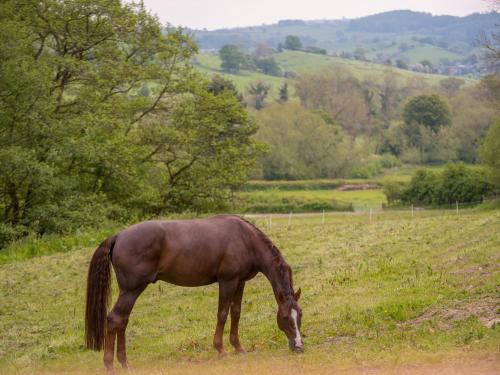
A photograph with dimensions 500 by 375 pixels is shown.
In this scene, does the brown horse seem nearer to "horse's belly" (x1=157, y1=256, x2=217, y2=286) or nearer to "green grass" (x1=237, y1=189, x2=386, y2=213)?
"horse's belly" (x1=157, y1=256, x2=217, y2=286)

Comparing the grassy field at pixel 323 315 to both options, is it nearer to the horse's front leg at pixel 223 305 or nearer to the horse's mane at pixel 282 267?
the horse's front leg at pixel 223 305

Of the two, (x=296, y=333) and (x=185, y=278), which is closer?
(x=296, y=333)

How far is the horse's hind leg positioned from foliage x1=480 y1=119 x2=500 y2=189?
5179cm

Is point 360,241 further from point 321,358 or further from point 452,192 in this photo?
point 452,192

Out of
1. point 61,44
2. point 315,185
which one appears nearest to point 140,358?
point 61,44

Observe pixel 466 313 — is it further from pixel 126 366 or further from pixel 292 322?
pixel 126 366

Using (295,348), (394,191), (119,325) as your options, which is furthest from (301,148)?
(119,325)

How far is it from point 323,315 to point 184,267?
12.3 feet

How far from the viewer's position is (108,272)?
1134cm

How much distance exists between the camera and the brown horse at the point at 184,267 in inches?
435

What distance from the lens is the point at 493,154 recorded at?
58.8 metres

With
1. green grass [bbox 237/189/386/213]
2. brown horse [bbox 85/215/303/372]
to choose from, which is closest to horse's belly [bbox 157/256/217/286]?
brown horse [bbox 85/215/303/372]

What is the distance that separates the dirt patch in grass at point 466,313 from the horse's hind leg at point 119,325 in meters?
5.33

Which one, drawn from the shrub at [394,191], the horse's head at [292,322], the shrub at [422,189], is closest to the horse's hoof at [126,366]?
the horse's head at [292,322]
